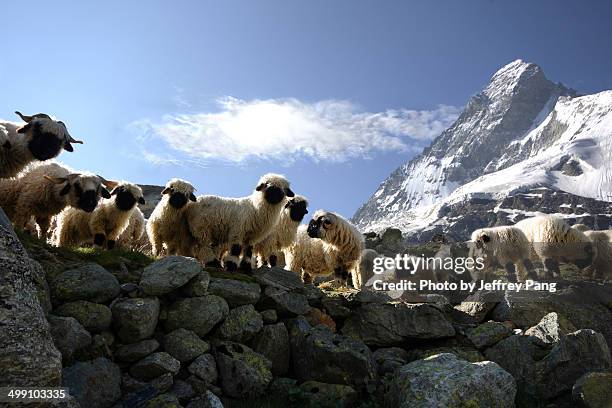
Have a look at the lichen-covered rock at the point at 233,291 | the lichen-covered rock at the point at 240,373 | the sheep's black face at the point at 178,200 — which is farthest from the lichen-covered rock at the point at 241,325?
the sheep's black face at the point at 178,200

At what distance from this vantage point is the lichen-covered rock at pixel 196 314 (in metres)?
9.15

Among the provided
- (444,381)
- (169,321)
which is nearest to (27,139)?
(169,321)

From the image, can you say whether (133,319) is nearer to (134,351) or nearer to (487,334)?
(134,351)

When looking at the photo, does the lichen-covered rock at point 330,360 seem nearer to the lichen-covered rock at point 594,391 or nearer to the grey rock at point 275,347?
the grey rock at point 275,347

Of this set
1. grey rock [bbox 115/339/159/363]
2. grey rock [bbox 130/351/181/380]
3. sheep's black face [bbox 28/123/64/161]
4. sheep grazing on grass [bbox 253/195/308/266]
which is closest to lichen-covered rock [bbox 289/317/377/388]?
grey rock [bbox 130/351/181/380]

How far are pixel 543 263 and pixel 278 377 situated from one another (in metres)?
15.4

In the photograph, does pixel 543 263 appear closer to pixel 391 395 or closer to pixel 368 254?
pixel 368 254

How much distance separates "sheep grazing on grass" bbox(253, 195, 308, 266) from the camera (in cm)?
1656

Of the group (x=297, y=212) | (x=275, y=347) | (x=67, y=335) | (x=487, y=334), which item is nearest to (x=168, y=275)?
(x=67, y=335)

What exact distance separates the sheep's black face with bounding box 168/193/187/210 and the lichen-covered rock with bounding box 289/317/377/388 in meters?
6.12

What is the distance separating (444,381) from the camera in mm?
8609

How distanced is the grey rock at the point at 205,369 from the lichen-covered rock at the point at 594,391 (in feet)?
22.6

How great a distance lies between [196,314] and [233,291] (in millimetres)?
1085

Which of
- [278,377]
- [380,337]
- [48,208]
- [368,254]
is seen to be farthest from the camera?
[368,254]
